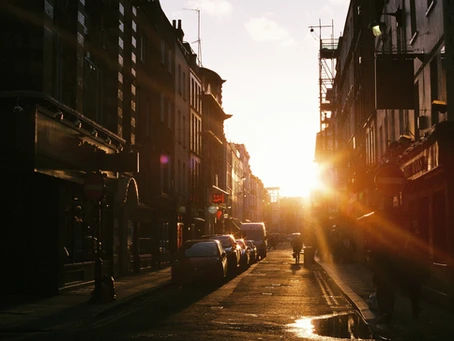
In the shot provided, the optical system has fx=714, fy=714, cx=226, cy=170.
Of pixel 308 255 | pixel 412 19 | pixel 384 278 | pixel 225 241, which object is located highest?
pixel 412 19

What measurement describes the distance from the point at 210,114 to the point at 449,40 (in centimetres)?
5203

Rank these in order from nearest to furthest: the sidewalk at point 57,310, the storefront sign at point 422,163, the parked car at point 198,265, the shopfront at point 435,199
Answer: the sidewalk at point 57,310 < the shopfront at point 435,199 < the storefront sign at point 422,163 < the parked car at point 198,265

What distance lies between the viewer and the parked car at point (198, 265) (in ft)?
79.3

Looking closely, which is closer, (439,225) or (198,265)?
(439,225)

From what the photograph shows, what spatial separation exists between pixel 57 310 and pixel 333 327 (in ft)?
20.2

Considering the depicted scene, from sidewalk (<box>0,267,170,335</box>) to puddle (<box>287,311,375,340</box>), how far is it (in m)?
4.28

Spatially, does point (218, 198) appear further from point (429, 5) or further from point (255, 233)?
point (429, 5)

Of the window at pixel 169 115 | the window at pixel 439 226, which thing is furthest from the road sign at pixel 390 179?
the window at pixel 169 115

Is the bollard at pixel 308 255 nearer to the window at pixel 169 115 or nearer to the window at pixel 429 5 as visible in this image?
the window at pixel 169 115

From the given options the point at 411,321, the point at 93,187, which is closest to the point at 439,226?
the point at 411,321

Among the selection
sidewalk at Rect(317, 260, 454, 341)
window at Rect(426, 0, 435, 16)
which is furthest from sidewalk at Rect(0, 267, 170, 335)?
window at Rect(426, 0, 435, 16)

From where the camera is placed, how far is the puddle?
11.8 meters

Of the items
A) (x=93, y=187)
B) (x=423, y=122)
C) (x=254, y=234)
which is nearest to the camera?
(x=93, y=187)

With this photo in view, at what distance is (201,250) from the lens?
25.4 metres
